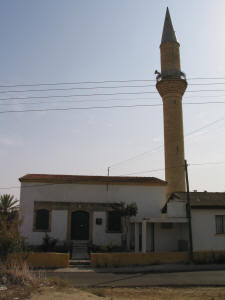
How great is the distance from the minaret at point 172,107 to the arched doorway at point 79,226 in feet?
29.4

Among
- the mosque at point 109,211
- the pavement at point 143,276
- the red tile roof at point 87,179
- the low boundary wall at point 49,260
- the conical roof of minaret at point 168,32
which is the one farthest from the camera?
the conical roof of minaret at point 168,32

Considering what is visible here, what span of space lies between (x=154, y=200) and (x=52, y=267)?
10183 mm

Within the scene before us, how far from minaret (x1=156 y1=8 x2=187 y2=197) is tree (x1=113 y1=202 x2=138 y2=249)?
6.70 m

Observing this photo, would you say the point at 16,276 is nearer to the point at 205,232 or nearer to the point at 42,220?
the point at 42,220

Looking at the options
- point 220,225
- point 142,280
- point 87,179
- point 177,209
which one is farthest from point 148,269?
point 87,179

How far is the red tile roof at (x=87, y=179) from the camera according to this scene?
78.2 ft

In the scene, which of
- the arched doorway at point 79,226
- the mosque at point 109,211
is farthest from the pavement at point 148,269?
the arched doorway at point 79,226

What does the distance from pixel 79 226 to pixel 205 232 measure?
907 cm

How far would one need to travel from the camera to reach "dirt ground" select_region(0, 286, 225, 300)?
28.7ft

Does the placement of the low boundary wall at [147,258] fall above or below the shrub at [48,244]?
below

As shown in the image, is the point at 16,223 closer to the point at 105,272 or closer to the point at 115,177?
the point at 105,272

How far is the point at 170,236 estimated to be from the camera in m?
22.1

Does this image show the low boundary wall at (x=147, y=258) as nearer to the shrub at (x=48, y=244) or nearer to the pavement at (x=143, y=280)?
the pavement at (x=143, y=280)

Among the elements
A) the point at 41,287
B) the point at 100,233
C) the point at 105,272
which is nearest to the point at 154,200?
the point at 100,233
